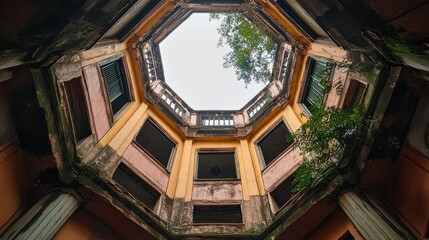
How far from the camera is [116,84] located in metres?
10.3

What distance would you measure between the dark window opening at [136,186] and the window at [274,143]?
15.6 ft

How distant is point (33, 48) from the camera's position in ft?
14.8

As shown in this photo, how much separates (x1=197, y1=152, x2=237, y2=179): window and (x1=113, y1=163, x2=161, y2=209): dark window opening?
252 cm

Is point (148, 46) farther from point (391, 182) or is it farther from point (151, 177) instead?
point (391, 182)

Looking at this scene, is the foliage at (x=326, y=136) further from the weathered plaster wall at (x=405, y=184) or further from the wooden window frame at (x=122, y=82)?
the wooden window frame at (x=122, y=82)

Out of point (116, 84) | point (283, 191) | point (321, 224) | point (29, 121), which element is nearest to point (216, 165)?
point (283, 191)

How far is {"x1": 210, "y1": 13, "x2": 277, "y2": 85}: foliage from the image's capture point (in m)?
14.7

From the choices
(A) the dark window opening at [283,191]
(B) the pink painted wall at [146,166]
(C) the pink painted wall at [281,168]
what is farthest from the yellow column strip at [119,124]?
(A) the dark window opening at [283,191]

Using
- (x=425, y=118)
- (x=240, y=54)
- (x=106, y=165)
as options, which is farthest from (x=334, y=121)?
(x=240, y=54)

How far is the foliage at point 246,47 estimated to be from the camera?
14.7 metres

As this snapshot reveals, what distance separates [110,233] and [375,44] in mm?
6847

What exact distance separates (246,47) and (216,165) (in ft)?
22.8

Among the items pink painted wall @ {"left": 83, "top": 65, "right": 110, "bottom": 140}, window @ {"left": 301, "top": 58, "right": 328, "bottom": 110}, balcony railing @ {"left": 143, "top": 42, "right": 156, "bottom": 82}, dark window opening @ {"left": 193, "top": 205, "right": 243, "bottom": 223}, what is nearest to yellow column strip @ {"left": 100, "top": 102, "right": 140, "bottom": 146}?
pink painted wall @ {"left": 83, "top": 65, "right": 110, "bottom": 140}

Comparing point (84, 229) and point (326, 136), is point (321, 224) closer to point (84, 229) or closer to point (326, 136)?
point (326, 136)
